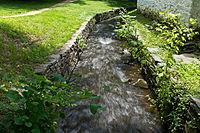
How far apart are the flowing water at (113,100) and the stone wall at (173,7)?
82.2 inches

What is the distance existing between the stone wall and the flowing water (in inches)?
82.2

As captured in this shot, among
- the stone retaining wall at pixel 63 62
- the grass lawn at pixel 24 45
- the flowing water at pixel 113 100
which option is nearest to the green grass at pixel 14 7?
the grass lawn at pixel 24 45

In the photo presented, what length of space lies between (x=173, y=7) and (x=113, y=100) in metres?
6.30

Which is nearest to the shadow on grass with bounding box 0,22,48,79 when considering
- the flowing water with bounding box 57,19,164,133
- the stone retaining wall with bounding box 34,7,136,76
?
the stone retaining wall with bounding box 34,7,136,76

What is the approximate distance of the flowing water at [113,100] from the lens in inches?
119

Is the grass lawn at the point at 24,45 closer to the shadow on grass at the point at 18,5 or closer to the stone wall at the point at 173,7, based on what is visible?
the stone wall at the point at 173,7

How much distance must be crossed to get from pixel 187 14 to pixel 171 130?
5272 millimetres

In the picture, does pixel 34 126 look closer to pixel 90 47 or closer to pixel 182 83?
pixel 182 83

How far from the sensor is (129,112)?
134 inches

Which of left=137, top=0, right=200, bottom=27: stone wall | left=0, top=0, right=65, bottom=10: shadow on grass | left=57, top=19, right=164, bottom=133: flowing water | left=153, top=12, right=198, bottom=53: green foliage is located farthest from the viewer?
left=0, top=0, right=65, bottom=10: shadow on grass

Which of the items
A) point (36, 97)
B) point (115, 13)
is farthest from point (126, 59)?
point (115, 13)

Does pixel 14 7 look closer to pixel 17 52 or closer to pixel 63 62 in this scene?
pixel 17 52

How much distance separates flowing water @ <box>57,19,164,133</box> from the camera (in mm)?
3025

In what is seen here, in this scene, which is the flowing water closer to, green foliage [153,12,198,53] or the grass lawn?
the grass lawn
